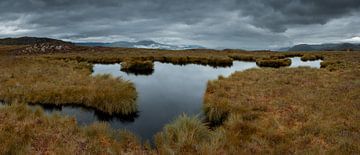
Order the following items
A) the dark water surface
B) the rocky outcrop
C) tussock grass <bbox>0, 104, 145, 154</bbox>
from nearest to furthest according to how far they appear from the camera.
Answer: tussock grass <bbox>0, 104, 145, 154</bbox> → the dark water surface → the rocky outcrop

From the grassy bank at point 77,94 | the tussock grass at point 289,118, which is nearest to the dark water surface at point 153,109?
the grassy bank at point 77,94

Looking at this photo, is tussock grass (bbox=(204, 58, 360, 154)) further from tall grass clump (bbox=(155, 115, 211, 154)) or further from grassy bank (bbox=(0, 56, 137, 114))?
grassy bank (bbox=(0, 56, 137, 114))

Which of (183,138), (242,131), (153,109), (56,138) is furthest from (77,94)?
(242,131)

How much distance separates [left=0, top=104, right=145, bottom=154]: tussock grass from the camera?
9.69m

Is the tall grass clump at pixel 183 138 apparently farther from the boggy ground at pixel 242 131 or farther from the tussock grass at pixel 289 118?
the tussock grass at pixel 289 118

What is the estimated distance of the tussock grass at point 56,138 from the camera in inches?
381

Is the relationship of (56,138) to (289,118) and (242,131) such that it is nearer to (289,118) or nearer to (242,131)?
Answer: (242,131)

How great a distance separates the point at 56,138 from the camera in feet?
35.8

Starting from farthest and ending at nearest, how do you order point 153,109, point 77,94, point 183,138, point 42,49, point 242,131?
point 42,49 → point 77,94 → point 153,109 → point 242,131 → point 183,138

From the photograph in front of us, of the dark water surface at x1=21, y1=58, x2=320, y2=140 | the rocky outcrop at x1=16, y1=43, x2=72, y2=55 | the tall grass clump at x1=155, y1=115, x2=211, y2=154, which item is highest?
the rocky outcrop at x1=16, y1=43, x2=72, y2=55

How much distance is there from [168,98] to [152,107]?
3.45 meters

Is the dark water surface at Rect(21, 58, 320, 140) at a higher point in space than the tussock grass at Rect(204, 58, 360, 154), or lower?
lower

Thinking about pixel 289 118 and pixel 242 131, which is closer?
pixel 242 131

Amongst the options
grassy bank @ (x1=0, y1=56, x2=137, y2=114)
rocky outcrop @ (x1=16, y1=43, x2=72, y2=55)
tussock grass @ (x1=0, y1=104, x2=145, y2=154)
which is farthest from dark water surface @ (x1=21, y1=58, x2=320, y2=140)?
rocky outcrop @ (x1=16, y1=43, x2=72, y2=55)
